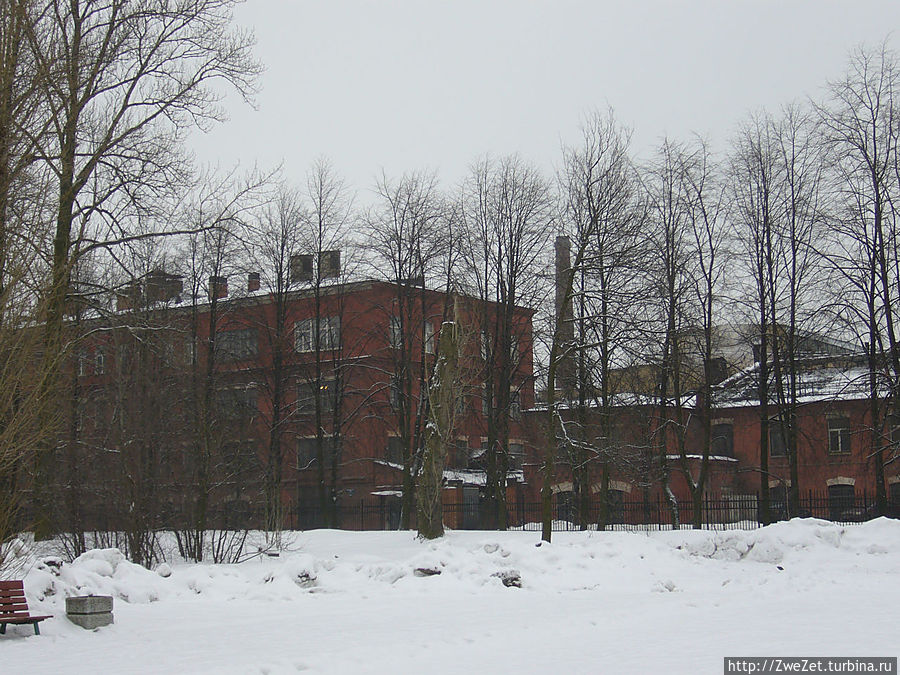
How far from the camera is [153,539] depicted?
913 inches

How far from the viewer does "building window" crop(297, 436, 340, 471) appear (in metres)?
45.3

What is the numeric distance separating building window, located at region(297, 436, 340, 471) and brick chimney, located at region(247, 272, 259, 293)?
8.06m

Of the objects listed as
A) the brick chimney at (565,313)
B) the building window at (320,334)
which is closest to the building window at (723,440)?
the brick chimney at (565,313)

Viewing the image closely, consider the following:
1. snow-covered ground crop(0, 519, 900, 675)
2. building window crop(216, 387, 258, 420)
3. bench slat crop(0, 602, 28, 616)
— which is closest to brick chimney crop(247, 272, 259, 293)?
building window crop(216, 387, 258, 420)

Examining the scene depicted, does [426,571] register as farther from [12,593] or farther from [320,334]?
[320,334]

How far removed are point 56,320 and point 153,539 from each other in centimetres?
679

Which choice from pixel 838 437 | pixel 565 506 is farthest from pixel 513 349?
pixel 838 437

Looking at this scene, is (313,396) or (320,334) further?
(320,334)

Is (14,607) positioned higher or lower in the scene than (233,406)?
lower

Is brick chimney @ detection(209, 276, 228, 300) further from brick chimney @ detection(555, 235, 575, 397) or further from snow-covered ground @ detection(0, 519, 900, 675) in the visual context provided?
snow-covered ground @ detection(0, 519, 900, 675)

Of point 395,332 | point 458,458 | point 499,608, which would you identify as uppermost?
point 395,332

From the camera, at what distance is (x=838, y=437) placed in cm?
4394

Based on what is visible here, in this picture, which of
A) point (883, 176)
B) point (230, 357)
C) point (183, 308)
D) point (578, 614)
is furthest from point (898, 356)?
point (183, 308)

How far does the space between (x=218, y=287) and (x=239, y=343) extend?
11.4ft
